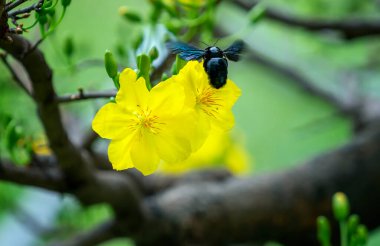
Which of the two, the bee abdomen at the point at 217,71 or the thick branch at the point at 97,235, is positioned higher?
the bee abdomen at the point at 217,71

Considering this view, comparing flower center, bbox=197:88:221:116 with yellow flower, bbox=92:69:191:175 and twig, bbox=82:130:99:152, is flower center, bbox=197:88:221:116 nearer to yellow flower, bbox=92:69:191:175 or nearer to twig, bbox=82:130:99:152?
yellow flower, bbox=92:69:191:175

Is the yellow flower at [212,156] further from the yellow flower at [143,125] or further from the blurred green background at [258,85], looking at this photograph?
the yellow flower at [143,125]

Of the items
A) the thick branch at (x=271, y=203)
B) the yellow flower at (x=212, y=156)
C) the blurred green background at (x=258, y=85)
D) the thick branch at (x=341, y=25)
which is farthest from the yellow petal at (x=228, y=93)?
the yellow flower at (x=212, y=156)

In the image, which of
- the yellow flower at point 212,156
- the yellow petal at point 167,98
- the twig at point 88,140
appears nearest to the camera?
the yellow petal at point 167,98

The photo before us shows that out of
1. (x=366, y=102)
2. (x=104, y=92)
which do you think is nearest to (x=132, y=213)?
(x=104, y=92)

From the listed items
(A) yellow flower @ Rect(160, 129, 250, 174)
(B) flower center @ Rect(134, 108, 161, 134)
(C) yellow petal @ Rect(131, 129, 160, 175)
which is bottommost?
(A) yellow flower @ Rect(160, 129, 250, 174)

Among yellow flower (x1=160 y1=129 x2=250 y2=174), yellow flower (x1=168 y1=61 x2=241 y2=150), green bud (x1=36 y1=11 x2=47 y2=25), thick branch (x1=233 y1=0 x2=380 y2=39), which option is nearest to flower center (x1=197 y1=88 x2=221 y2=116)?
yellow flower (x1=168 y1=61 x2=241 y2=150)

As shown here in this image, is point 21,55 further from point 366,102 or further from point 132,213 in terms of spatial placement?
point 366,102

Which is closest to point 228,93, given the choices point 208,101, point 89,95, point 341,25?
point 208,101
